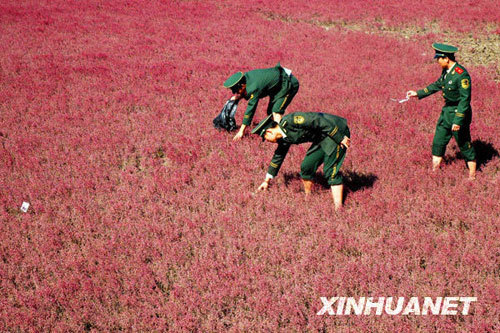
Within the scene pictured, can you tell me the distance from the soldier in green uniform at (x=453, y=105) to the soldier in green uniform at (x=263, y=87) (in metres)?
2.38

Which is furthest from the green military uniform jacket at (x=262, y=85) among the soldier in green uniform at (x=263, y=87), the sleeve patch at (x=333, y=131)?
the sleeve patch at (x=333, y=131)

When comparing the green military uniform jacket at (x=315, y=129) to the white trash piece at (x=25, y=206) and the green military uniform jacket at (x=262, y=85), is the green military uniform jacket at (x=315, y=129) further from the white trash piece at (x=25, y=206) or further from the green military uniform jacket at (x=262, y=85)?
the white trash piece at (x=25, y=206)

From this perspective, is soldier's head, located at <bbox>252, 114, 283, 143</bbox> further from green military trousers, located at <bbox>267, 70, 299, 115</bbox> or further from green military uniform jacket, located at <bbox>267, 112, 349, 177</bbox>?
green military trousers, located at <bbox>267, 70, 299, 115</bbox>

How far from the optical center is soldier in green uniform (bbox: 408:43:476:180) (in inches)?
219

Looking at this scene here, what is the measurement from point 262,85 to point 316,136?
1.77m

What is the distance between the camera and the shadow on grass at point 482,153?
6512 mm

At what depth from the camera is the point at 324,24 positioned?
18.1 meters

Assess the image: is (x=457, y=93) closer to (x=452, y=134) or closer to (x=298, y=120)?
(x=452, y=134)

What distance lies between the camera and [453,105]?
233 inches

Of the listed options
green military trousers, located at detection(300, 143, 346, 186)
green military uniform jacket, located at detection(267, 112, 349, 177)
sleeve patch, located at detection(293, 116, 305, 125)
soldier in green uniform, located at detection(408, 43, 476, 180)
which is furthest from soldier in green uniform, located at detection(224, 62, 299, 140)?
soldier in green uniform, located at detection(408, 43, 476, 180)

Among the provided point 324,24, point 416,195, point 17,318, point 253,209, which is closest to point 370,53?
point 324,24

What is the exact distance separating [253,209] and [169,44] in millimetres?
10527

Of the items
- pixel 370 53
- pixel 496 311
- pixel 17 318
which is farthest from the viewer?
pixel 370 53

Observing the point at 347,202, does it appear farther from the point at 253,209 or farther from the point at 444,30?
the point at 444,30
